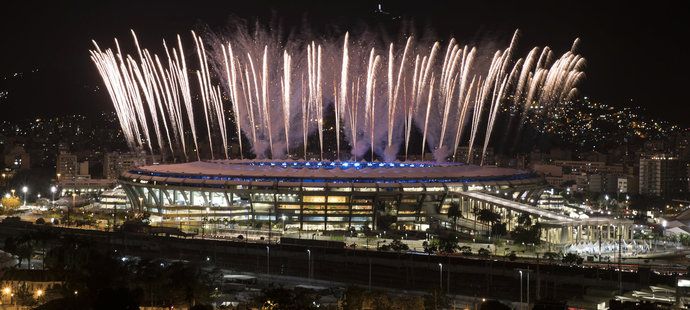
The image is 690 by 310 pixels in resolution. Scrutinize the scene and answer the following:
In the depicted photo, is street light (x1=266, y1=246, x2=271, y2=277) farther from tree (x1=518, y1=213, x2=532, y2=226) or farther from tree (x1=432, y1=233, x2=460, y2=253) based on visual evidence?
tree (x1=518, y1=213, x2=532, y2=226)

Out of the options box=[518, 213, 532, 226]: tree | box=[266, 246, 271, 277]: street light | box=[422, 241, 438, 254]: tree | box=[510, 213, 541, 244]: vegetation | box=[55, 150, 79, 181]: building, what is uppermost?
box=[55, 150, 79, 181]: building

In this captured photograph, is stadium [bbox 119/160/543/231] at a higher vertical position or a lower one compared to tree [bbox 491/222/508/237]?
higher

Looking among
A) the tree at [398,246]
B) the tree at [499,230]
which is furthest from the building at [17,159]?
the tree at [398,246]

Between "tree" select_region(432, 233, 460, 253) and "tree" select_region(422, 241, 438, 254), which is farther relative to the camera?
"tree" select_region(432, 233, 460, 253)

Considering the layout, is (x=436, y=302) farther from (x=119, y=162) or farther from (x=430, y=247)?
(x=119, y=162)

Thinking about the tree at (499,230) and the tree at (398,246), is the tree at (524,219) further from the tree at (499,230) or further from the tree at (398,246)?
the tree at (398,246)

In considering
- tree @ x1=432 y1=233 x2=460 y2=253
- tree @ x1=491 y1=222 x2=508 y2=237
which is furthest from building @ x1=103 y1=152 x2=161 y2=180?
tree @ x1=432 y1=233 x2=460 y2=253

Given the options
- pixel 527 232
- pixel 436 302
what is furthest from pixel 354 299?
pixel 527 232
